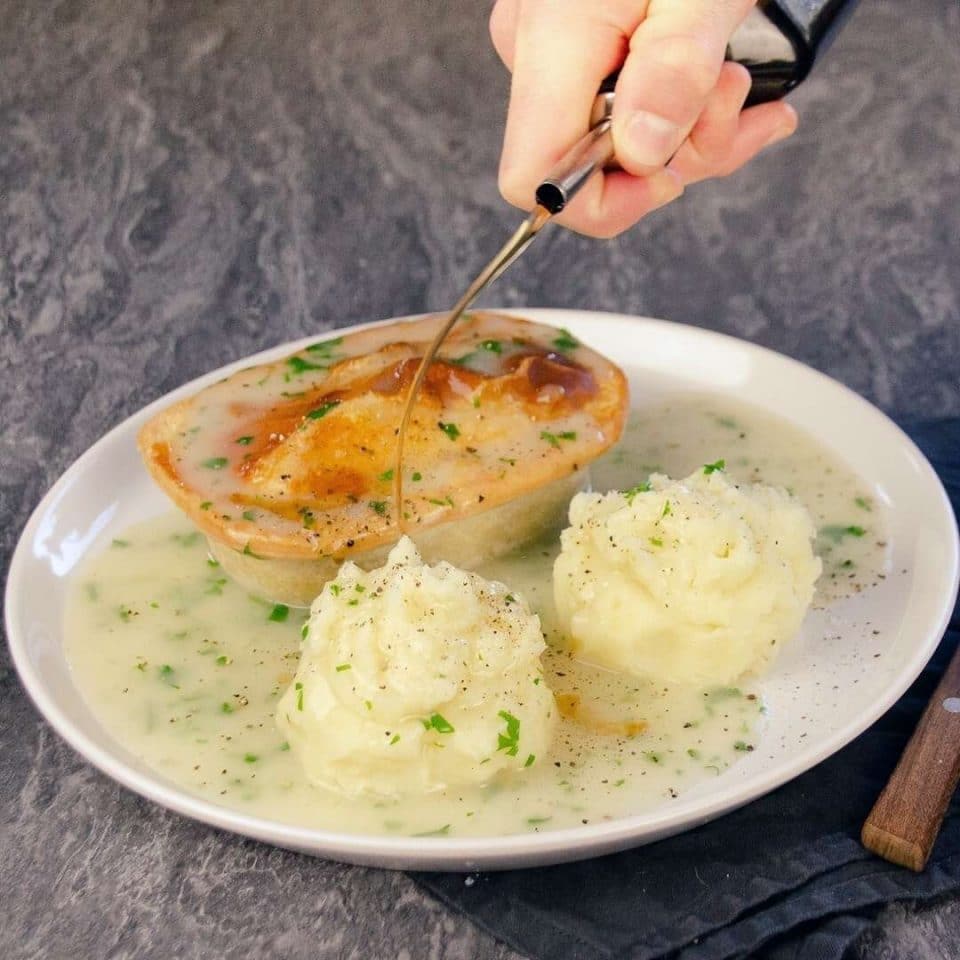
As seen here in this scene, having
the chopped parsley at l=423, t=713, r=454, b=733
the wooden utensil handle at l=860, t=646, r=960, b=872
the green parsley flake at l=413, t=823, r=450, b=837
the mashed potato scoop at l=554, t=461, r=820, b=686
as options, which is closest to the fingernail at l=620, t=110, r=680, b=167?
the mashed potato scoop at l=554, t=461, r=820, b=686

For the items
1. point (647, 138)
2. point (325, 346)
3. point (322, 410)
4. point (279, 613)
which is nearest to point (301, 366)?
point (325, 346)

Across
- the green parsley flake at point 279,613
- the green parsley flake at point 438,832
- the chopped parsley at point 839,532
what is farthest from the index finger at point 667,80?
the green parsley flake at point 438,832

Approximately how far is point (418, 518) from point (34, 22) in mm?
3322

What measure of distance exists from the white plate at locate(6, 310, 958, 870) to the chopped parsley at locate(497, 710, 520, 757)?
0.26 meters

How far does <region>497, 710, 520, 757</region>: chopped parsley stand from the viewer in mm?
3424

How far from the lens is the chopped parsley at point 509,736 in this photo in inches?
135

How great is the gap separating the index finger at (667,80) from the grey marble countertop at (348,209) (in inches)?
107

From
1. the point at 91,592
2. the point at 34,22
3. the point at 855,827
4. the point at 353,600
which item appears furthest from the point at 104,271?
the point at 855,827

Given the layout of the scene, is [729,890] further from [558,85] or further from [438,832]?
[558,85]

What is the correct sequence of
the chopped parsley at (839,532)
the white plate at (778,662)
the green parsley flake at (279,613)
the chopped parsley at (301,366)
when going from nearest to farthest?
the white plate at (778,662) → the green parsley flake at (279,613) → the chopped parsley at (839,532) → the chopped parsley at (301,366)

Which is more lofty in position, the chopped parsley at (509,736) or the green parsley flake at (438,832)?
the chopped parsley at (509,736)

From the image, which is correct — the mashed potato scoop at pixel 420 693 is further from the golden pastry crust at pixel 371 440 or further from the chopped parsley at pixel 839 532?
the chopped parsley at pixel 839 532

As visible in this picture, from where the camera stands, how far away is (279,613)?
421 centimetres

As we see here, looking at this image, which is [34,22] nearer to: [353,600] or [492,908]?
[353,600]
